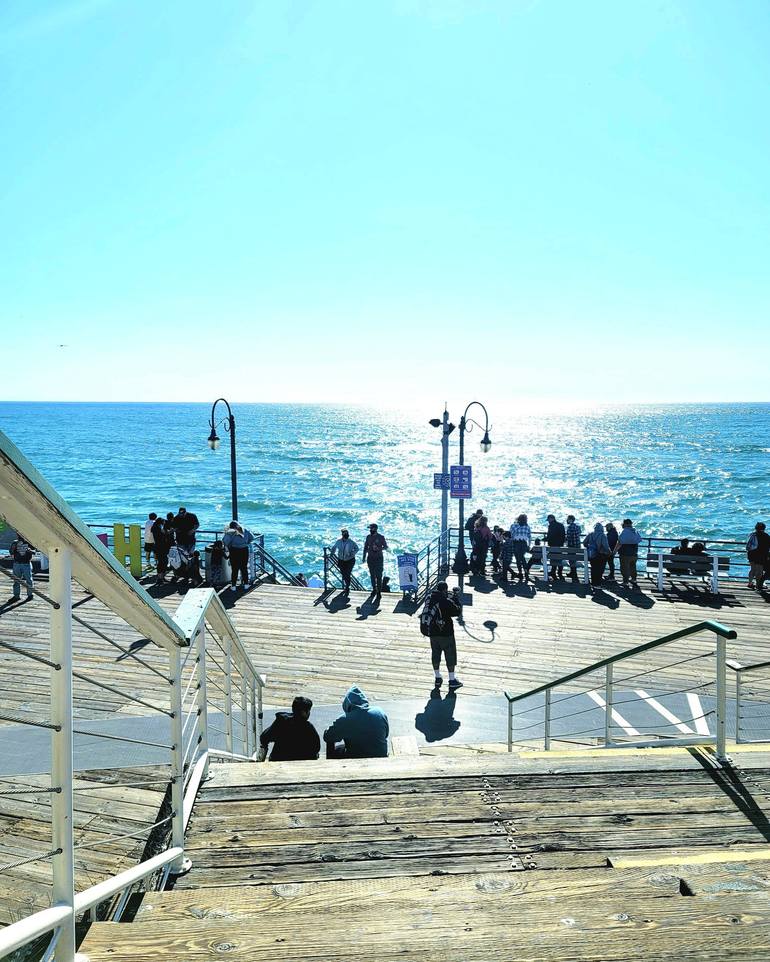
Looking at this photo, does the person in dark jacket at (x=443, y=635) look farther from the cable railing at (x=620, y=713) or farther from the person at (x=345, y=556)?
the person at (x=345, y=556)

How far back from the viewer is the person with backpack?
8977 millimetres

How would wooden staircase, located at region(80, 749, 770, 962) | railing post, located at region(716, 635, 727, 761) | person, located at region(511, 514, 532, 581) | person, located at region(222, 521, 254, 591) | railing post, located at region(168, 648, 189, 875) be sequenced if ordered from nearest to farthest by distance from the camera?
wooden staircase, located at region(80, 749, 770, 962), railing post, located at region(168, 648, 189, 875), railing post, located at region(716, 635, 727, 761), person, located at region(222, 521, 254, 591), person, located at region(511, 514, 532, 581)

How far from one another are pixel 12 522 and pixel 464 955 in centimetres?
169

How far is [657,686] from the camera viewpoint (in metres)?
9.19

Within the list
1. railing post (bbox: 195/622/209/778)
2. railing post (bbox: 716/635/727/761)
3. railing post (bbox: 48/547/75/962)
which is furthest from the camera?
railing post (bbox: 716/635/727/761)

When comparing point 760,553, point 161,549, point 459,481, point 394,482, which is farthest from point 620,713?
point 394,482

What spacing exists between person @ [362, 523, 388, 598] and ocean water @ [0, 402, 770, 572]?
33.4 ft

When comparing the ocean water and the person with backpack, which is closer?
the person with backpack

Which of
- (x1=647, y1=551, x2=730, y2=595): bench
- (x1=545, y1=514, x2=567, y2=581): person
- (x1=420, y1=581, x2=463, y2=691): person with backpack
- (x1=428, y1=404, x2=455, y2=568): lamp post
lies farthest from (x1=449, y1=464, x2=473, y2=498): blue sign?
(x1=420, y1=581, x2=463, y2=691): person with backpack

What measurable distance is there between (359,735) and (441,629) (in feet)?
11.9

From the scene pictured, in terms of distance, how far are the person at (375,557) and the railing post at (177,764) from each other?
10859 mm

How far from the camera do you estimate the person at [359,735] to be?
5.49 metres

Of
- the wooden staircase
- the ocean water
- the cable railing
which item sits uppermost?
the wooden staircase

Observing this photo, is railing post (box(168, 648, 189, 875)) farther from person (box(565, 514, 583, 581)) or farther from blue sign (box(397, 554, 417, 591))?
person (box(565, 514, 583, 581))
